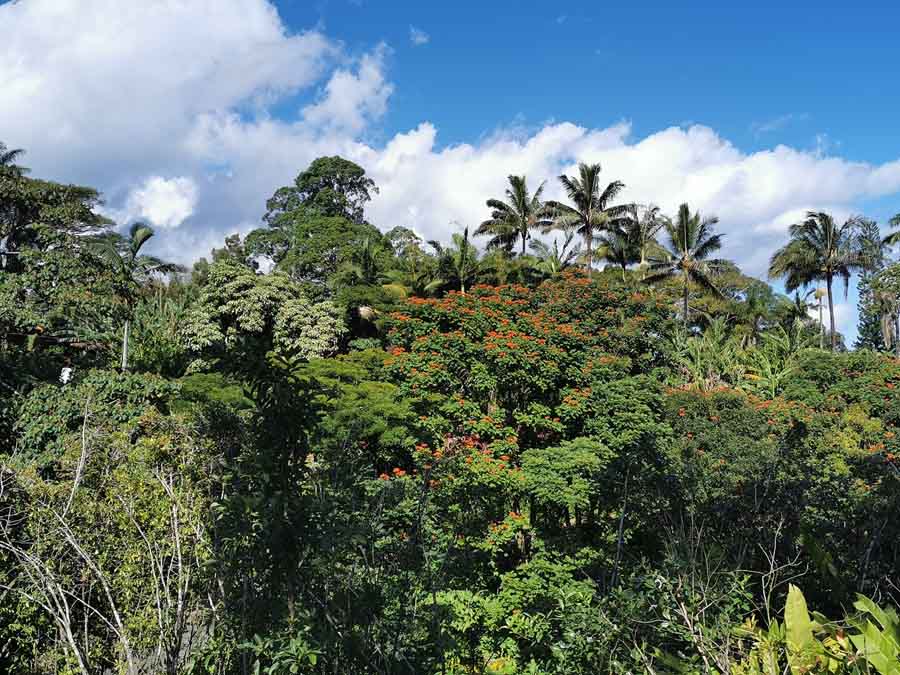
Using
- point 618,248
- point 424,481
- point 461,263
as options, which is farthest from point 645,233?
point 424,481

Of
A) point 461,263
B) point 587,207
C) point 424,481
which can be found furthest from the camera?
point 587,207

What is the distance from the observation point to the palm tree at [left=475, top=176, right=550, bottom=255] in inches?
1065

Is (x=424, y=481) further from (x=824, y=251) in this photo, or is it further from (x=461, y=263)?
(x=824, y=251)

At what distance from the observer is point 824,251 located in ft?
102

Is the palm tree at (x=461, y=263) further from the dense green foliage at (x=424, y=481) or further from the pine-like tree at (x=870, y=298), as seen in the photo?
the pine-like tree at (x=870, y=298)

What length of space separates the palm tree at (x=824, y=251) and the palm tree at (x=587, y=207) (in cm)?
1166

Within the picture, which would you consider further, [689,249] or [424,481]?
[689,249]

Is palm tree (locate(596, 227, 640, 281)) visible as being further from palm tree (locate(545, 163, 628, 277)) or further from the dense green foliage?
the dense green foliage

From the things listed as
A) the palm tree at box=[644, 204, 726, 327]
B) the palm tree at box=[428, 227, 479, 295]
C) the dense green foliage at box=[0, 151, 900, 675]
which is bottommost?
the dense green foliage at box=[0, 151, 900, 675]

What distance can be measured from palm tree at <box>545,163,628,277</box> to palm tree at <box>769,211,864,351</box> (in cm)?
1166

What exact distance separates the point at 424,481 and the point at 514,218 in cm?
2424

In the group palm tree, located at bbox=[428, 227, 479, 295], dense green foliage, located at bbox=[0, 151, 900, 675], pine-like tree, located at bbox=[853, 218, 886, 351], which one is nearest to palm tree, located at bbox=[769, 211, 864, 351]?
pine-like tree, located at bbox=[853, 218, 886, 351]

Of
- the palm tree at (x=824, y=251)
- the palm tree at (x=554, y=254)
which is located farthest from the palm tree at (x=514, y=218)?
the palm tree at (x=824, y=251)

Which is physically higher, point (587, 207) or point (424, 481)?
point (587, 207)
